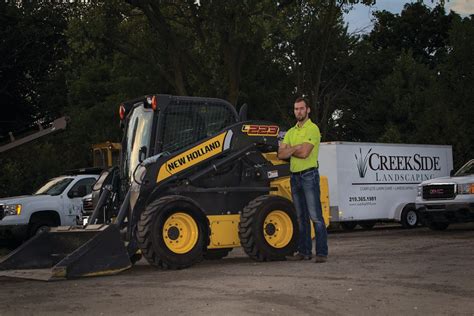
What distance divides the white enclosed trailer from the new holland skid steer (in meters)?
8.60

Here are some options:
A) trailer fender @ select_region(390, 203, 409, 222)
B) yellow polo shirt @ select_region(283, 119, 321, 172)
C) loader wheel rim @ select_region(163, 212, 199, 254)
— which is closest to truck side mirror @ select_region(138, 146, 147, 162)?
loader wheel rim @ select_region(163, 212, 199, 254)

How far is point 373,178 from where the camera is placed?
22.4m

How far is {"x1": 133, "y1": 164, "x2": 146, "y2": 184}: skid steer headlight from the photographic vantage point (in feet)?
36.9

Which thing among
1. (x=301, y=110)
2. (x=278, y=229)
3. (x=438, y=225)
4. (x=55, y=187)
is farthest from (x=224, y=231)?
(x=438, y=225)

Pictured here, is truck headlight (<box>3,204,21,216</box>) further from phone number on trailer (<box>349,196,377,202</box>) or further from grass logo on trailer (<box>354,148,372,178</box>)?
grass logo on trailer (<box>354,148,372,178</box>)

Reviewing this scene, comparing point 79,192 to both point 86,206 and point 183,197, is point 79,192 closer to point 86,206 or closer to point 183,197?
point 86,206

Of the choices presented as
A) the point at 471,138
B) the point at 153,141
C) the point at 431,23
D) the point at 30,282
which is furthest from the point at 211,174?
the point at 431,23

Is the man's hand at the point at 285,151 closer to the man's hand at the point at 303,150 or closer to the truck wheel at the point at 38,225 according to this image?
the man's hand at the point at 303,150

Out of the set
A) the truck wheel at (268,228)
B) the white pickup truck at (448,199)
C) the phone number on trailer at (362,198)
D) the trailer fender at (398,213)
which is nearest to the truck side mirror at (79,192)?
the phone number on trailer at (362,198)

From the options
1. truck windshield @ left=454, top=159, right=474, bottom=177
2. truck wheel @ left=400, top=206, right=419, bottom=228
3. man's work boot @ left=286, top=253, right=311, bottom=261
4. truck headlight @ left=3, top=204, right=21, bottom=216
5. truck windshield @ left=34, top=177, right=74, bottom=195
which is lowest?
man's work boot @ left=286, top=253, right=311, bottom=261

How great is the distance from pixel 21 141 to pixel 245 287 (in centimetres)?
2090

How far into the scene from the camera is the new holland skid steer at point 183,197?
1099 centimetres

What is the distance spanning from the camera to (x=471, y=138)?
31.2 m

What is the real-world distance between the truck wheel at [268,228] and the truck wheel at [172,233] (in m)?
0.72
